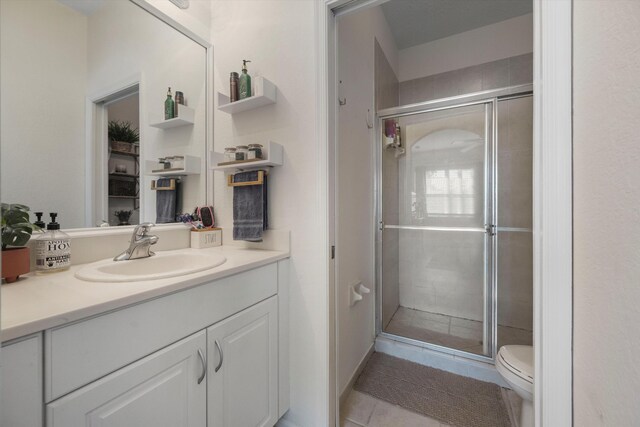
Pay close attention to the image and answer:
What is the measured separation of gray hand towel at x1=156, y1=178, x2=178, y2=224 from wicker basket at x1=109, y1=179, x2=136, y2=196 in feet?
0.39

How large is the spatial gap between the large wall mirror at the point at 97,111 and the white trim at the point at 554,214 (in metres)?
1.53

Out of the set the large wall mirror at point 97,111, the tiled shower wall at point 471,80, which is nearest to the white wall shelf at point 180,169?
the large wall mirror at point 97,111

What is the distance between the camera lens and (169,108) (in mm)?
1401

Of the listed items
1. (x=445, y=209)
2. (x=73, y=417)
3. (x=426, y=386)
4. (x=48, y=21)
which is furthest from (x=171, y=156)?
(x=445, y=209)

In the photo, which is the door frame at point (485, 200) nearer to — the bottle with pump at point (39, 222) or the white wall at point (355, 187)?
the white wall at point (355, 187)

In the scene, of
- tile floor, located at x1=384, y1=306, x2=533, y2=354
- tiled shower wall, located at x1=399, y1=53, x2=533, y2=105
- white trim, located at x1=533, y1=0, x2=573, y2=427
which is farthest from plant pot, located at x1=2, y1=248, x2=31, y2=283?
tiled shower wall, located at x1=399, y1=53, x2=533, y2=105

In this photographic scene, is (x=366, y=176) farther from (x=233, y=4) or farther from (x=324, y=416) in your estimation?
(x=324, y=416)

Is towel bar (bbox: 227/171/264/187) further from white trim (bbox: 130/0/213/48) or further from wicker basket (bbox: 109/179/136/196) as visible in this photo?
white trim (bbox: 130/0/213/48)

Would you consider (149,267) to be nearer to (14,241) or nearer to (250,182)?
(14,241)

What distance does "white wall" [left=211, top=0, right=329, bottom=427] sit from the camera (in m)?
1.20

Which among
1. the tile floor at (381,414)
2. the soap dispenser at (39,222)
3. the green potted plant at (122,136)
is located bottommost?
the tile floor at (381,414)

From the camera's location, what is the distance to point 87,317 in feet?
2.04

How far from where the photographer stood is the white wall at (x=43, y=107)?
0.90m

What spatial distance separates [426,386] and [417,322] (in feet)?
2.39
